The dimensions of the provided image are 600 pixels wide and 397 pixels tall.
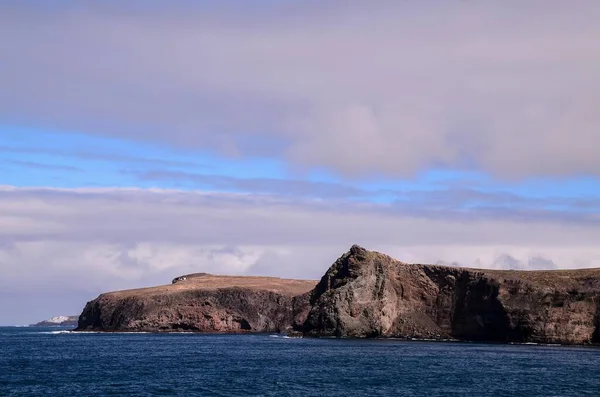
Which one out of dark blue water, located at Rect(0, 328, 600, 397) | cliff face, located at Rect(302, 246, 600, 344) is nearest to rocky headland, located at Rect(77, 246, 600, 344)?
cliff face, located at Rect(302, 246, 600, 344)

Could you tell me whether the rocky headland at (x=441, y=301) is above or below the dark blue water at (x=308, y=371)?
above

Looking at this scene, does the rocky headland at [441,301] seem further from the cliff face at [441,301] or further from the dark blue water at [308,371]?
the dark blue water at [308,371]

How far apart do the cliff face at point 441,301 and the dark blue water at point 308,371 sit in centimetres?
749

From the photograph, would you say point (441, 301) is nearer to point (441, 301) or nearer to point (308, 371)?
point (441, 301)

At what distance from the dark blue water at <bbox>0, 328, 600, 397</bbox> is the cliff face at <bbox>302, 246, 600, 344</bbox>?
7.49 meters

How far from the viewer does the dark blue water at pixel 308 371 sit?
72.5 metres

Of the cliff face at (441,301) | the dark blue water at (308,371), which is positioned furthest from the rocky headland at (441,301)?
the dark blue water at (308,371)

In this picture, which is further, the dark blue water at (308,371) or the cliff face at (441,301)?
the cliff face at (441,301)

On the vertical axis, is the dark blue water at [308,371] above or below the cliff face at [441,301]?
below

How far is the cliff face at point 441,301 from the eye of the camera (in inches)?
5226

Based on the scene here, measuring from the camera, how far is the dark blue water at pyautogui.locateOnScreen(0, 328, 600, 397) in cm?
7250

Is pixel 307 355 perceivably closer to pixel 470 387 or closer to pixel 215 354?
pixel 215 354

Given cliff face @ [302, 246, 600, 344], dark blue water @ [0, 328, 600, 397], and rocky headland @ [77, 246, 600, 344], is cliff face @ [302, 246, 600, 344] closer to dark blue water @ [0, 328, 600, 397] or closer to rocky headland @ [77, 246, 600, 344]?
rocky headland @ [77, 246, 600, 344]

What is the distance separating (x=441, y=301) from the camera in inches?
5728
